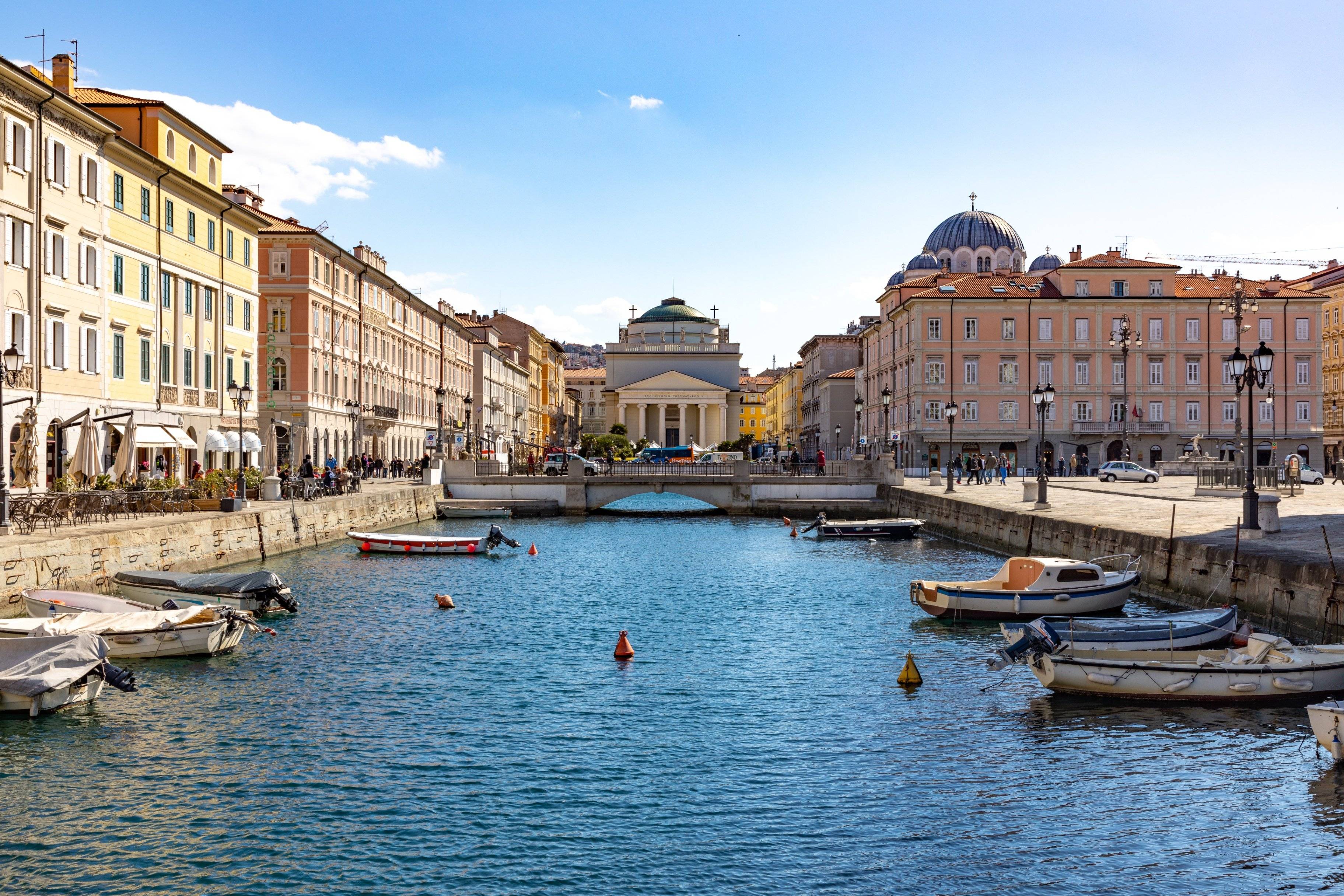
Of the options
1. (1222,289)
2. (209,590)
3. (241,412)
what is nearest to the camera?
(209,590)

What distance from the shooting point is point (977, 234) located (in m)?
113

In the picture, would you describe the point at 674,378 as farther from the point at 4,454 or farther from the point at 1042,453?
the point at 4,454

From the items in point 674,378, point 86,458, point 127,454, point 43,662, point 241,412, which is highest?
point 674,378

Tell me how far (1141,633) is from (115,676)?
57.0 ft

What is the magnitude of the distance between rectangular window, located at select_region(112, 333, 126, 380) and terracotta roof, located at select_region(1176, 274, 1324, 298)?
74.0m

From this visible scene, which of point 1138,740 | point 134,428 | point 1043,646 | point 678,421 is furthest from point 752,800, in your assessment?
point 678,421

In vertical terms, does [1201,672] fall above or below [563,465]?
below

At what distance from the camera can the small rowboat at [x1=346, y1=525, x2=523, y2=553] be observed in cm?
4288

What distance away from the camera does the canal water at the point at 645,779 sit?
1160 cm

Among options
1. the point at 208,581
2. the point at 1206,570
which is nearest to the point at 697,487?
the point at 208,581

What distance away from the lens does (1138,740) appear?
638 inches

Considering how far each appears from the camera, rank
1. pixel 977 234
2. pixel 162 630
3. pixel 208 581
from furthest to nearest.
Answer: pixel 977 234
pixel 208 581
pixel 162 630

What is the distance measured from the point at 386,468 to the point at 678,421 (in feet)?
258

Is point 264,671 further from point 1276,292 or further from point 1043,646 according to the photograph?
point 1276,292
